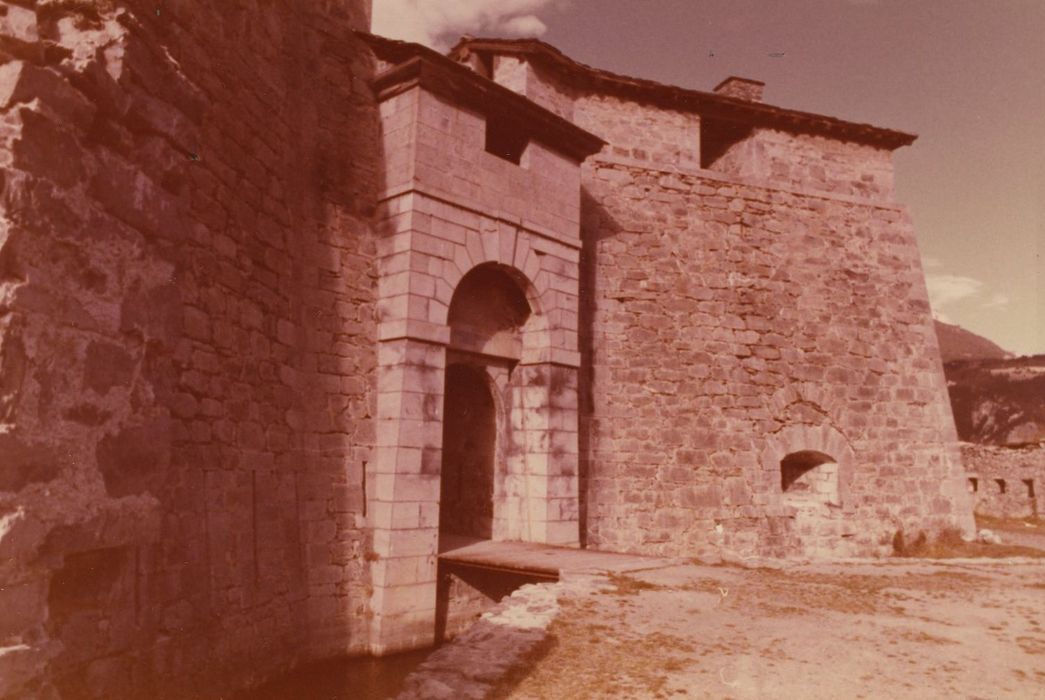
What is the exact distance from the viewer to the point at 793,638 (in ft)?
14.4

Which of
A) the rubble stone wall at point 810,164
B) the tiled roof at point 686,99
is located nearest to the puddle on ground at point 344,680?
the tiled roof at point 686,99

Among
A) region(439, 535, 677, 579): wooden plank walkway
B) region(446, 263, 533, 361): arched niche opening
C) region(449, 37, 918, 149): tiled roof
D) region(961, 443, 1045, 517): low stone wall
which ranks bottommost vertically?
region(439, 535, 677, 579): wooden plank walkway

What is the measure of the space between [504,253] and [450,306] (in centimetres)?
88

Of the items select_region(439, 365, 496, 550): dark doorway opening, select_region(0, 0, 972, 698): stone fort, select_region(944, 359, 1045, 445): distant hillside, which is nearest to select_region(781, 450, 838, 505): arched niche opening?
select_region(0, 0, 972, 698): stone fort

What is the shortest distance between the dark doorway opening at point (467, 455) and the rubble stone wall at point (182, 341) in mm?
2158

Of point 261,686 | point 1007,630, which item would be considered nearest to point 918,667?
point 1007,630

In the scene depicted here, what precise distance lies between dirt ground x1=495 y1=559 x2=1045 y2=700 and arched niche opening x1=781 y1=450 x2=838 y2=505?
5.22 m

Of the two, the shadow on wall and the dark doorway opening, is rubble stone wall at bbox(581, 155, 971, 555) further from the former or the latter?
the dark doorway opening

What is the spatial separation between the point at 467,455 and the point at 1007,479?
1663 cm

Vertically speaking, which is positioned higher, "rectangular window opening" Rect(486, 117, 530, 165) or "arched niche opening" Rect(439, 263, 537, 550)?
"rectangular window opening" Rect(486, 117, 530, 165)

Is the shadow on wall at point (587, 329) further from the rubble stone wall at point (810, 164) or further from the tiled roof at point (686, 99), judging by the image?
the rubble stone wall at point (810, 164)

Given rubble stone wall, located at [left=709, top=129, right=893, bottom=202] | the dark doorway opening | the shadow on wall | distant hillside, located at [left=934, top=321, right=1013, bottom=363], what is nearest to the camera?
the dark doorway opening

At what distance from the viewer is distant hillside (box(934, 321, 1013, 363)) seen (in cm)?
3731

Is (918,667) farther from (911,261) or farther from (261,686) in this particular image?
(911,261)
